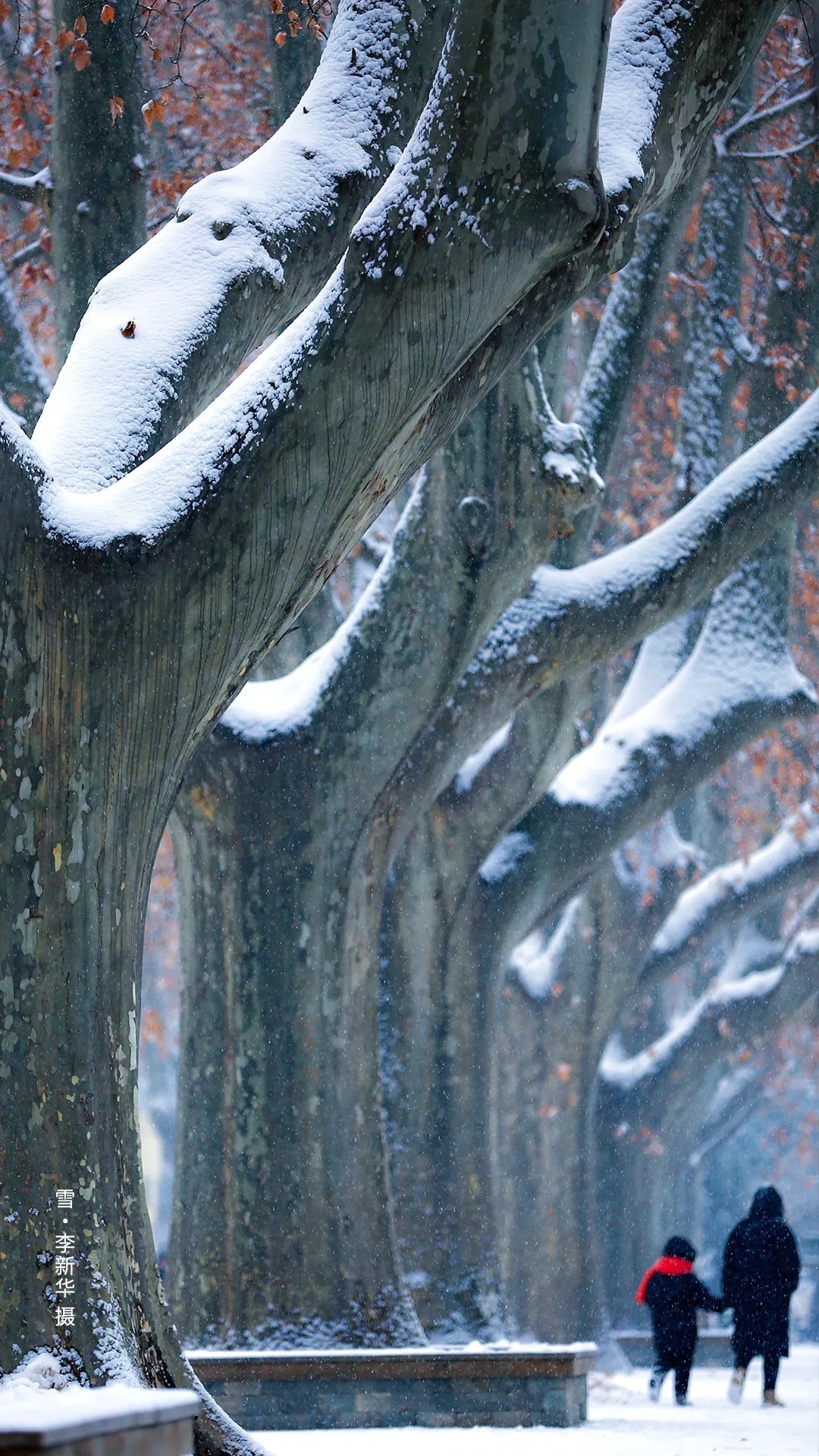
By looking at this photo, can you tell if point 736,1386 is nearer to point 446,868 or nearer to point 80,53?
point 446,868

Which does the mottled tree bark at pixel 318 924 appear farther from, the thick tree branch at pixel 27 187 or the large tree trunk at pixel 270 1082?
the thick tree branch at pixel 27 187

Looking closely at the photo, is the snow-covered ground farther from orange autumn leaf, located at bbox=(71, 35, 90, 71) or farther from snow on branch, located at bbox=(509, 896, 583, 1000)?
orange autumn leaf, located at bbox=(71, 35, 90, 71)

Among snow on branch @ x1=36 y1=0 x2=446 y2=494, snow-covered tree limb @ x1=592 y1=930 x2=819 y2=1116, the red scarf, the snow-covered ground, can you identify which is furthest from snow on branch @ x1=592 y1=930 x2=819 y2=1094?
snow on branch @ x1=36 y1=0 x2=446 y2=494

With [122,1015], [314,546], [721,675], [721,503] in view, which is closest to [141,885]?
[122,1015]

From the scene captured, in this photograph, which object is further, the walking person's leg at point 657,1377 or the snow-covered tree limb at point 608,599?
the walking person's leg at point 657,1377

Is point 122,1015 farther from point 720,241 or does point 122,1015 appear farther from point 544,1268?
point 544,1268

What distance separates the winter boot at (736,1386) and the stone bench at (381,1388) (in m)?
3.16

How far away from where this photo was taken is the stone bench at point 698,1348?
1881cm

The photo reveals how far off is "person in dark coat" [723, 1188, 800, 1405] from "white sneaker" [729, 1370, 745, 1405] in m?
0.03

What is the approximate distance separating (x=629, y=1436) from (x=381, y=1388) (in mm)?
1249

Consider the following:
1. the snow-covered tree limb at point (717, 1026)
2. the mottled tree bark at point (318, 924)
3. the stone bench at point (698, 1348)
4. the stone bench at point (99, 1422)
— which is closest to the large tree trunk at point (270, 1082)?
the mottled tree bark at point (318, 924)

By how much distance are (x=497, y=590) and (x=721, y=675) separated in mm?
3768

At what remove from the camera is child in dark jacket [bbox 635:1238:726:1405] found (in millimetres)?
12250

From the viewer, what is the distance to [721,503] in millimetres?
11266
